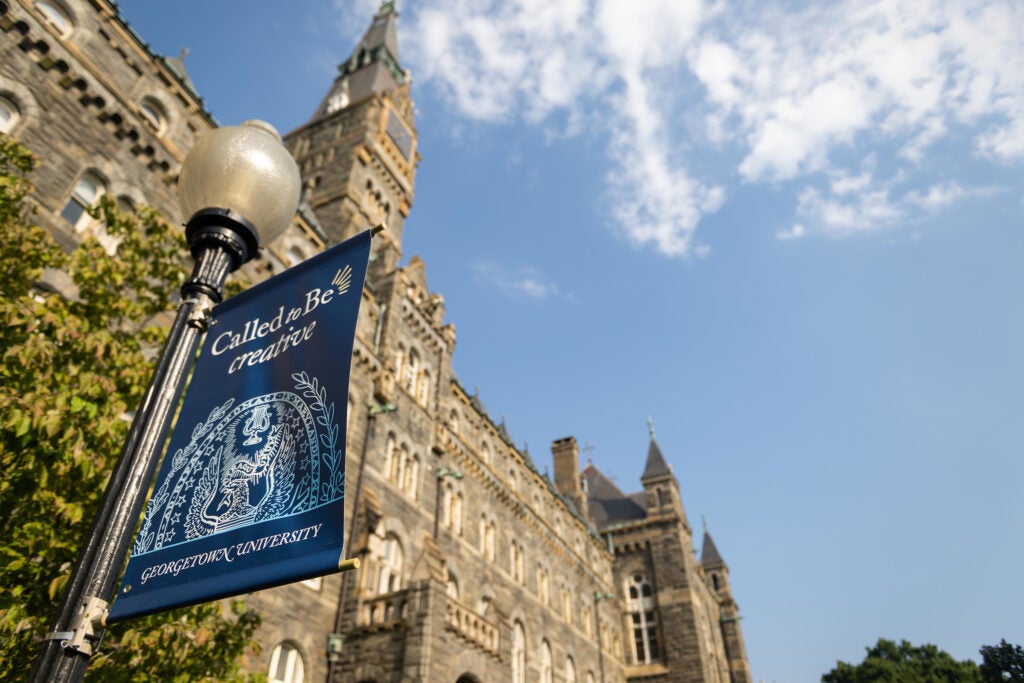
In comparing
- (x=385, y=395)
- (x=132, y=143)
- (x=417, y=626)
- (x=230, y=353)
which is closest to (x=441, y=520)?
(x=385, y=395)

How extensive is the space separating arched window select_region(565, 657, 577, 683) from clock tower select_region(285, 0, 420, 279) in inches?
681

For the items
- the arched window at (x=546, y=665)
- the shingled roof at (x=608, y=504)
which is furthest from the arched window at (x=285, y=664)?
the shingled roof at (x=608, y=504)

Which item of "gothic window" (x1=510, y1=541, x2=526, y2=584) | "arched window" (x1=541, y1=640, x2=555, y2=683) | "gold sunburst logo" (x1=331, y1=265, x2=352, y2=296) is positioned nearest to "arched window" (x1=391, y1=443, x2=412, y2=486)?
"gothic window" (x1=510, y1=541, x2=526, y2=584)

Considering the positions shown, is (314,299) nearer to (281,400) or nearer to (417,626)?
(281,400)

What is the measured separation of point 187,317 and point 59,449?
110 inches

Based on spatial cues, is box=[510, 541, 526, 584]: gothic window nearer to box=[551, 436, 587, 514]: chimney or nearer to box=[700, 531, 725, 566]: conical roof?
box=[551, 436, 587, 514]: chimney

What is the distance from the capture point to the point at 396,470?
18.6 metres

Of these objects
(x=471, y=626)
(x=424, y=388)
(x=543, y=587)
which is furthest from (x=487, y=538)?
(x=471, y=626)

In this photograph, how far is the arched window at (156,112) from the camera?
590 inches

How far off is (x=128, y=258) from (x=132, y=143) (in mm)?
5894

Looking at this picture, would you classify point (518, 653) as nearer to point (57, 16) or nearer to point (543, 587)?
point (543, 587)

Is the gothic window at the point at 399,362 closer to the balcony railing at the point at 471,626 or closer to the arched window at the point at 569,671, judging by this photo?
the balcony railing at the point at 471,626

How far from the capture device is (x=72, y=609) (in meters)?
3.11

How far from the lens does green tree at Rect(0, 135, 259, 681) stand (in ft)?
18.5
